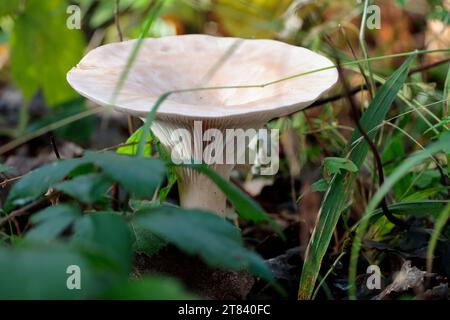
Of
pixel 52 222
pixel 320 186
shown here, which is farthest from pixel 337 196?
pixel 52 222

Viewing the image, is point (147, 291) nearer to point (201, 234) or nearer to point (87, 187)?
point (201, 234)

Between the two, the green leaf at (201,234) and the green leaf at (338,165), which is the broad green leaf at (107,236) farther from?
the green leaf at (338,165)

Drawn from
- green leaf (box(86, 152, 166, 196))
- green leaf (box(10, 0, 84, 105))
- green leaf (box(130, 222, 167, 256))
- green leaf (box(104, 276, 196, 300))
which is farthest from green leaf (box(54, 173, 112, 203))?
green leaf (box(10, 0, 84, 105))

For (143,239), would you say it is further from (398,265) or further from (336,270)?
(398,265)

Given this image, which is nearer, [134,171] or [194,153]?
[134,171]
